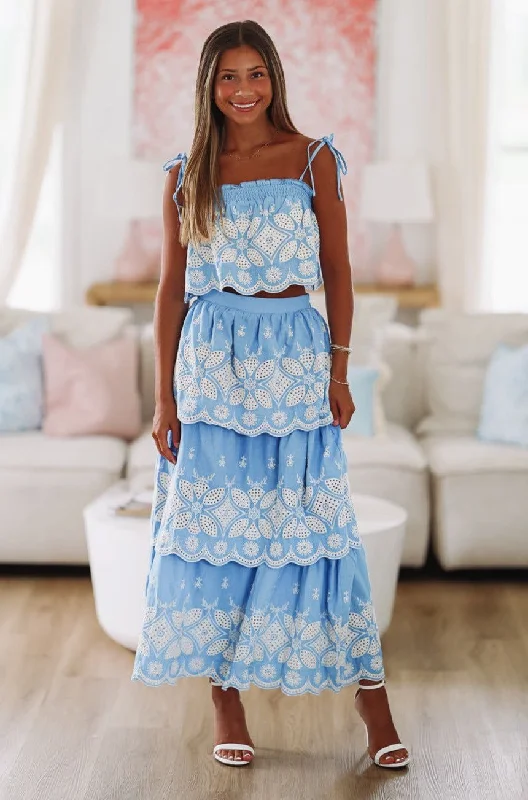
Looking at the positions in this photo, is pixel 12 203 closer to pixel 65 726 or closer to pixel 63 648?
pixel 63 648

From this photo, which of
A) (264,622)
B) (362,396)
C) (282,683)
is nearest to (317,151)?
(264,622)

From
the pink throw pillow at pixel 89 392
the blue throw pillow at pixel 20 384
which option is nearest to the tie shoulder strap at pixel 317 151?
the pink throw pillow at pixel 89 392

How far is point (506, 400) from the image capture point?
3926mm

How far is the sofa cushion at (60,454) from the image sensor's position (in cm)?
375

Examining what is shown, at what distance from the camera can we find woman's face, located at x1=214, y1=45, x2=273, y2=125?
7.25 ft

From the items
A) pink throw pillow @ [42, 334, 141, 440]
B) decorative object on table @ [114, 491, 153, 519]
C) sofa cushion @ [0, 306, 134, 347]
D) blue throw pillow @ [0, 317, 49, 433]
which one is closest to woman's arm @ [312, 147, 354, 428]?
decorative object on table @ [114, 491, 153, 519]

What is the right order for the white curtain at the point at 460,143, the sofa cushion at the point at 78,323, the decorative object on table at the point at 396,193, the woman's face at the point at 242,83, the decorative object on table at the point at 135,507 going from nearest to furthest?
1. the woman's face at the point at 242,83
2. the decorative object on table at the point at 135,507
3. the sofa cushion at the point at 78,323
4. the decorative object on table at the point at 396,193
5. the white curtain at the point at 460,143

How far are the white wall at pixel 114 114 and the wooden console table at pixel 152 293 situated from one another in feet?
0.31

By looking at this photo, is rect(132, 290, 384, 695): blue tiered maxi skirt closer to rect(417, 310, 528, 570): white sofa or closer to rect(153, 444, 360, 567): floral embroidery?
rect(153, 444, 360, 567): floral embroidery

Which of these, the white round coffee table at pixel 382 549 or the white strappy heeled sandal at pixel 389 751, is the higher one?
the white round coffee table at pixel 382 549

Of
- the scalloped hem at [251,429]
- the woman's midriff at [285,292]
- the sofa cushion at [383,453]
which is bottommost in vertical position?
the sofa cushion at [383,453]

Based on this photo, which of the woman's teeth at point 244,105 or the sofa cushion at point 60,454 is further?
the sofa cushion at point 60,454

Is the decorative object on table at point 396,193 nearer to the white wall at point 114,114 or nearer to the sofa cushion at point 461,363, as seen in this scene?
the white wall at point 114,114

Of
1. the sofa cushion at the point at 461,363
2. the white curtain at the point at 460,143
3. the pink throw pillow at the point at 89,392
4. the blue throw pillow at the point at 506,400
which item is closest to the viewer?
the blue throw pillow at the point at 506,400
